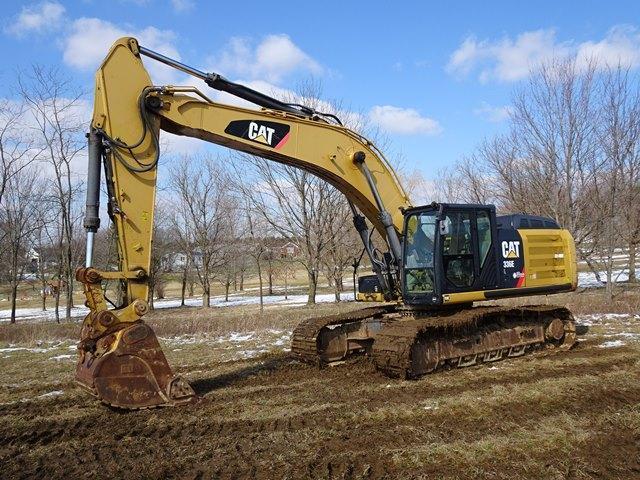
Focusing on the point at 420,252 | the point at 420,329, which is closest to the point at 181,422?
the point at 420,329

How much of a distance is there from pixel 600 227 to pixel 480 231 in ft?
51.6

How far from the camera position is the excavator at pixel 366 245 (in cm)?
645

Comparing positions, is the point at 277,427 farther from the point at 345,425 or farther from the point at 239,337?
the point at 239,337

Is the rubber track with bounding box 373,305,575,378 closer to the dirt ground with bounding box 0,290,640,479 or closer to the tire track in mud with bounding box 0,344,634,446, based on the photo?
the dirt ground with bounding box 0,290,640,479

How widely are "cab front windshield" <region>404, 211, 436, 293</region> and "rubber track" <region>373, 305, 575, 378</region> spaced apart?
1.85 ft

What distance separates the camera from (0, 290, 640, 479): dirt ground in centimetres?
469

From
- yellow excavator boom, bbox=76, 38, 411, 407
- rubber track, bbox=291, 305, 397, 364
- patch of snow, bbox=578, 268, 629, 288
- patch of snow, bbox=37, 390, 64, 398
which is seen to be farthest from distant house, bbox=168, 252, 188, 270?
yellow excavator boom, bbox=76, 38, 411, 407

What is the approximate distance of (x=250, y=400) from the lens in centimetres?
707

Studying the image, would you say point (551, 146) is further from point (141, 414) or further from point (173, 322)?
point (141, 414)

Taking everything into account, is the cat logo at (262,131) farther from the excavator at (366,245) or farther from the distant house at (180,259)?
the distant house at (180,259)

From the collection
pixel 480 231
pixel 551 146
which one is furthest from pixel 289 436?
pixel 551 146

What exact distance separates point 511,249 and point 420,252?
6.13 ft

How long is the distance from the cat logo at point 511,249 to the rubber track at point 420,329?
0.91 metres

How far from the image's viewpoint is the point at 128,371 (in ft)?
→ 20.6
